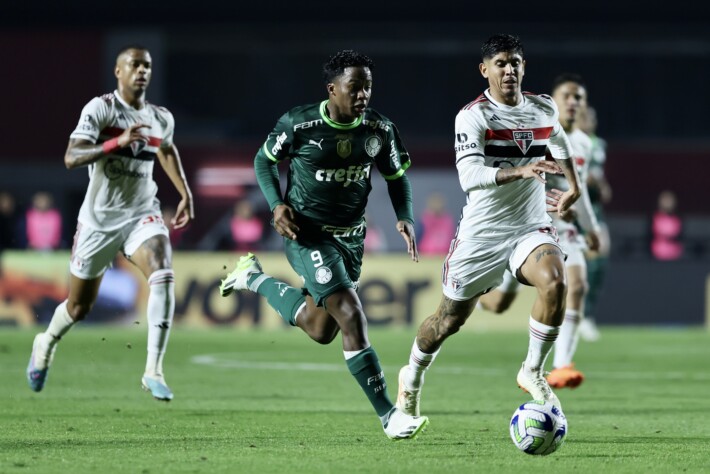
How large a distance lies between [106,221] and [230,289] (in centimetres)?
104

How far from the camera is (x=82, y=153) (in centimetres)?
897

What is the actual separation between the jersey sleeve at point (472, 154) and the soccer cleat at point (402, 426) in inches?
53.4

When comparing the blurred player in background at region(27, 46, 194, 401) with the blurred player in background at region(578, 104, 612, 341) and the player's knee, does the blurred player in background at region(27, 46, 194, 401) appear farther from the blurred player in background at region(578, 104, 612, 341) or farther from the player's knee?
the blurred player in background at region(578, 104, 612, 341)

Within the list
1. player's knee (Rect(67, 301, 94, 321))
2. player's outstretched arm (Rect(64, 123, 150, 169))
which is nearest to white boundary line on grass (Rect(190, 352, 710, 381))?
player's knee (Rect(67, 301, 94, 321))

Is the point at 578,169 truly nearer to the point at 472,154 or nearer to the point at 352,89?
the point at 472,154

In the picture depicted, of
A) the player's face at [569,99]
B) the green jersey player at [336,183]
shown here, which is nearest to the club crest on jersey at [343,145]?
the green jersey player at [336,183]

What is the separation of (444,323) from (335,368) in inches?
197

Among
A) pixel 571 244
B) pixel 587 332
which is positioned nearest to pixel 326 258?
pixel 571 244

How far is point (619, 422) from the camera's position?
858 cm

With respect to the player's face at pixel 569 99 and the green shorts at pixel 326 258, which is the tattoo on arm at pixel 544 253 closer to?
the green shorts at pixel 326 258

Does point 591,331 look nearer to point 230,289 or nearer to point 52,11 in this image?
point 230,289

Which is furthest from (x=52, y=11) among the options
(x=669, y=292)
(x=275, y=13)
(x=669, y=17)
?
(x=669, y=292)

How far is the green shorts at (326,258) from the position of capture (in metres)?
7.70

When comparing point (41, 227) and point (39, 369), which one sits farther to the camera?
point (41, 227)
